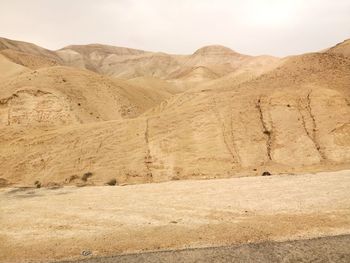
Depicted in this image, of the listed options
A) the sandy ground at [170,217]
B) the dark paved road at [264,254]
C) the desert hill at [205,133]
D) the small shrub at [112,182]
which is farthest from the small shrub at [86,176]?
the dark paved road at [264,254]

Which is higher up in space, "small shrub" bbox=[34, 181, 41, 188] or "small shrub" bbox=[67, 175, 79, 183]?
"small shrub" bbox=[67, 175, 79, 183]

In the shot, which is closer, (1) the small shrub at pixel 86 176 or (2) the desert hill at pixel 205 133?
(1) the small shrub at pixel 86 176

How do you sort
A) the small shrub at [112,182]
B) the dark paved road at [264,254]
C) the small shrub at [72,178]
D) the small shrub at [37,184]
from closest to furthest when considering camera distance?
the dark paved road at [264,254], the small shrub at [112,182], the small shrub at [37,184], the small shrub at [72,178]

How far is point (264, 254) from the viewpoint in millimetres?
6875

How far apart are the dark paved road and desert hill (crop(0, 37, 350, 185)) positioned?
8084mm

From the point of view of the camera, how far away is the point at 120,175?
1620 centimetres

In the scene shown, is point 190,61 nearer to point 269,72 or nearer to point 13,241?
point 269,72

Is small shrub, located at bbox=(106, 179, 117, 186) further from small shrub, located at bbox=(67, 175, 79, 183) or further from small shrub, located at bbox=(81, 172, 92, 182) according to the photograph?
small shrub, located at bbox=(67, 175, 79, 183)

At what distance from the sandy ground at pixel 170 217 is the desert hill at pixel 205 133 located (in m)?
3.03

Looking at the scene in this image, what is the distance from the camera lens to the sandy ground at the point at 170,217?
300 inches

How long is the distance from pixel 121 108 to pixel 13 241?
22114 millimetres

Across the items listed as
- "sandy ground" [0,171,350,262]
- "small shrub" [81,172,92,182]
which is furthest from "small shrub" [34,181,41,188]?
"sandy ground" [0,171,350,262]

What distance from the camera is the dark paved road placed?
6.69 metres

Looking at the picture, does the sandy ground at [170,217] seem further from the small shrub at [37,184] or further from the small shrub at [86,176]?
the small shrub at [86,176]
